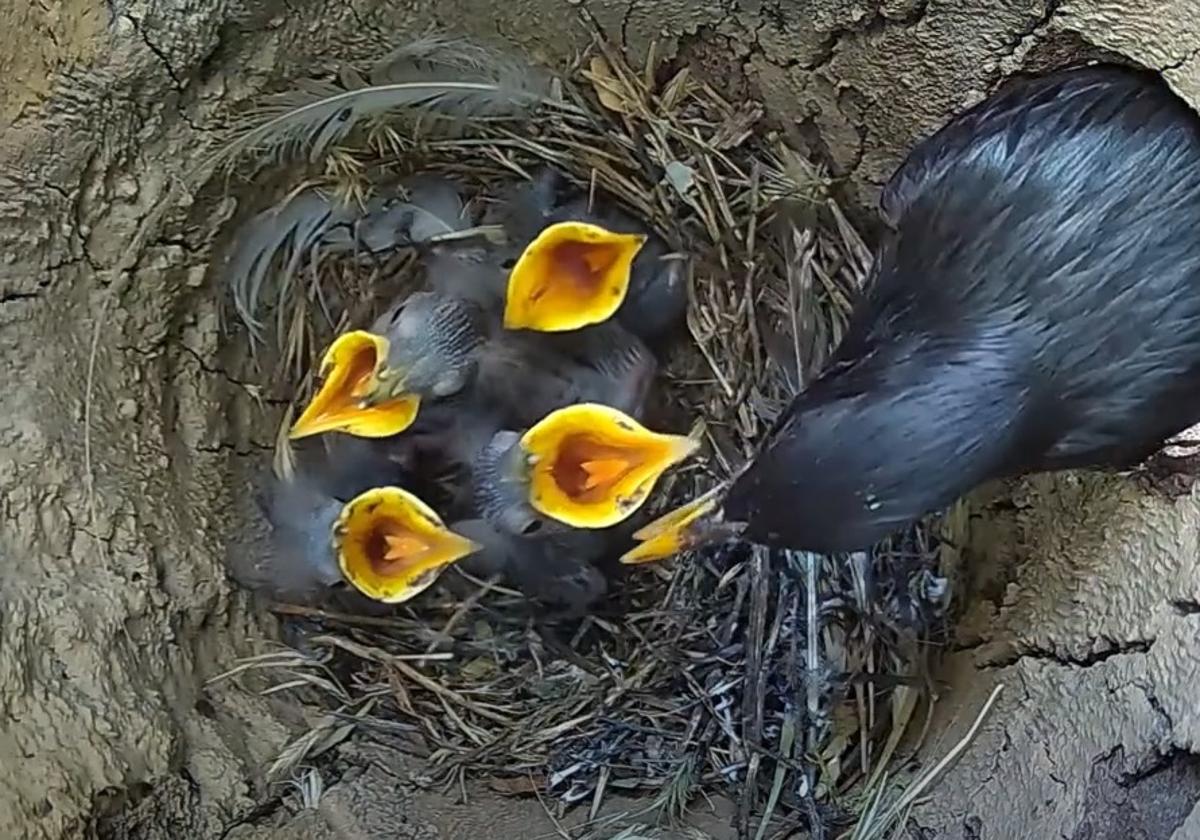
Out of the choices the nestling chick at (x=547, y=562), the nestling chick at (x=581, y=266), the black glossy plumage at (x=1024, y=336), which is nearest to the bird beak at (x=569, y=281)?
the nestling chick at (x=581, y=266)

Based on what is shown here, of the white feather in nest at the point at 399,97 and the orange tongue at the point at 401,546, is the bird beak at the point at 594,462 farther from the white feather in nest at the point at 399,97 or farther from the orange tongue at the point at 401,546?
the white feather in nest at the point at 399,97

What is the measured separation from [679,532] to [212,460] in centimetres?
49

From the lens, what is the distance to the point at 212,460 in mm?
1410

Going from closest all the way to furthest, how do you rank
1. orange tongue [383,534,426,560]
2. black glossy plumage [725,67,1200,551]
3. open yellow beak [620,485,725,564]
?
1. black glossy plumage [725,67,1200,551]
2. open yellow beak [620,485,725,564]
3. orange tongue [383,534,426,560]

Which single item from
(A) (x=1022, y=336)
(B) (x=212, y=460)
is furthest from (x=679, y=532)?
(B) (x=212, y=460)

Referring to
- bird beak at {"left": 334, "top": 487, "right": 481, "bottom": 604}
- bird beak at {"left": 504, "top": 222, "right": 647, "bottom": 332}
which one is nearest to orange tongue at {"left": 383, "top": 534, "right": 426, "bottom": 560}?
bird beak at {"left": 334, "top": 487, "right": 481, "bottom": 604}

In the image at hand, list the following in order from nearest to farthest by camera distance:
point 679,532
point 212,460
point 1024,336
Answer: point 1024,336, point 679,532, point 212,460

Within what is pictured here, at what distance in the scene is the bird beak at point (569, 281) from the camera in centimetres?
135

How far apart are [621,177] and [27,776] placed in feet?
2.52

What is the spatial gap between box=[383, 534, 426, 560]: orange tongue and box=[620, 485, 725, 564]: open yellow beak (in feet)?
0.82

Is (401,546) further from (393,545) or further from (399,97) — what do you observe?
(399,97)

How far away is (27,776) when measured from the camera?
1.12m

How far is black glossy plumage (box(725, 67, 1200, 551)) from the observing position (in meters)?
1.02

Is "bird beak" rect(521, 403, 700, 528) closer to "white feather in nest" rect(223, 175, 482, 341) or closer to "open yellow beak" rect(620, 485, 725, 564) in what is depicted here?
"open yellow beak" rect(620, 485, 725, 564)
